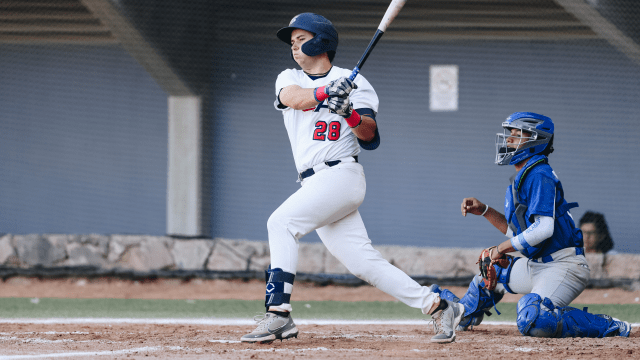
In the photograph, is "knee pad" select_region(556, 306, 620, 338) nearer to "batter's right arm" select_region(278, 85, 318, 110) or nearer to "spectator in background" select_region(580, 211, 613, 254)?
"batter's right arm" select_region(278, 85, 318, 110)

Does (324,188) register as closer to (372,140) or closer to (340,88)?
(372,140)

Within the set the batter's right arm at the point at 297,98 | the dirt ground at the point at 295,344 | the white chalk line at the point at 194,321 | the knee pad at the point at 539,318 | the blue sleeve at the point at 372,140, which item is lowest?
the white chalk line at the point at 194,321

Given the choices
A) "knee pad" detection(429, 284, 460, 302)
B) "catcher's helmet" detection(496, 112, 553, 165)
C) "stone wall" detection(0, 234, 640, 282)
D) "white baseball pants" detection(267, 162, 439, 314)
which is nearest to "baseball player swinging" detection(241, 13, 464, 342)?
"white baseball pants" detection(267, 162, 439, 314)

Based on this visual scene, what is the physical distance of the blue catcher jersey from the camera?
347 centimetres

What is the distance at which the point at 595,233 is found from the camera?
7.85 meters

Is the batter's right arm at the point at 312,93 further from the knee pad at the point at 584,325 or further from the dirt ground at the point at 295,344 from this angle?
the knee pad at the point at 584,325

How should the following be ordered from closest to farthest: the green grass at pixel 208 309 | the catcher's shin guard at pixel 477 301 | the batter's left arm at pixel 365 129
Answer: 1. the batter's left arm at pixel 365 129
2. the catcher's shin guard at pixel 477 301
3. the green grass at pixel 208 309

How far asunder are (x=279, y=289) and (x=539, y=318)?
1.34 metres

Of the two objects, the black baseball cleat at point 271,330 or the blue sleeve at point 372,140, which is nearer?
the black baseball cleat at point 271,330

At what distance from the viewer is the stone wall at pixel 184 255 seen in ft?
24.9

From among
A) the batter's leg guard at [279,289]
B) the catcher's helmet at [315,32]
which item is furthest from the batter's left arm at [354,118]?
the batter's leg guard at [279,289]

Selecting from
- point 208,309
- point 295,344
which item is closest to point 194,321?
point 208,309

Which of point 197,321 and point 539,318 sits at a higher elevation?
point 539,318

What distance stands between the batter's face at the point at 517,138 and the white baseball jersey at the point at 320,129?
2.81ft
